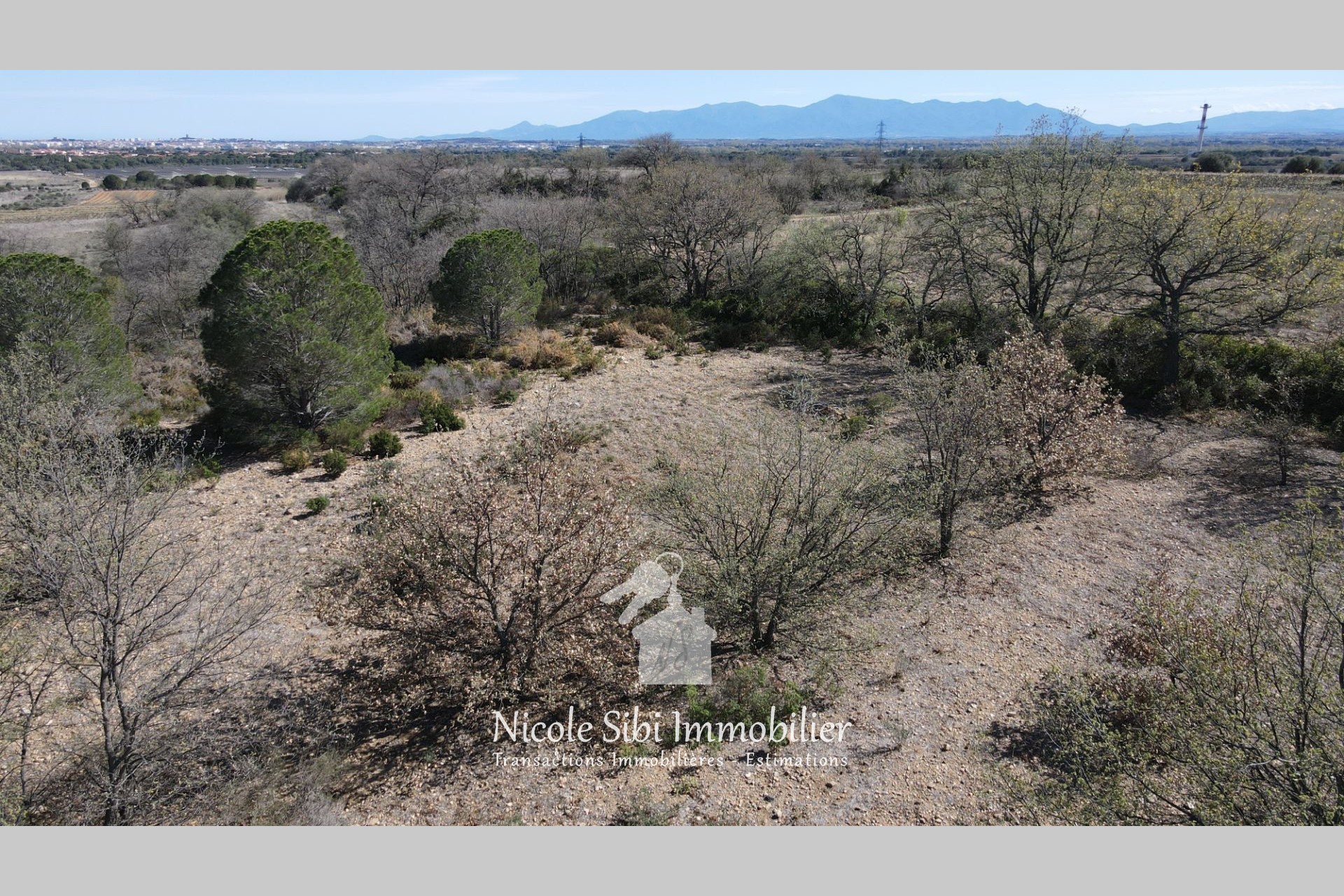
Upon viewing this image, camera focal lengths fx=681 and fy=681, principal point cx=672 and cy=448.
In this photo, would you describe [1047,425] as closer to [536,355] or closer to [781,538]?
[781,538]

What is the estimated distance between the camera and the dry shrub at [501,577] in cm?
785

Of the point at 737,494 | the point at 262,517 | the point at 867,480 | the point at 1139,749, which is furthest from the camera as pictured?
the point at 262,517

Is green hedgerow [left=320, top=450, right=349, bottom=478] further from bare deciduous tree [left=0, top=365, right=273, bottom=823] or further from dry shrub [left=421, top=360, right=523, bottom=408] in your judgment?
bare deciduous tree [left=0, top=365, right=273, bottom=823]

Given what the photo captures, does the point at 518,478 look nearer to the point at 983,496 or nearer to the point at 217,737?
the point at 217,737

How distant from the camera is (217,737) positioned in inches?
292

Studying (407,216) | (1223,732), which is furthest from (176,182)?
(1223,732)

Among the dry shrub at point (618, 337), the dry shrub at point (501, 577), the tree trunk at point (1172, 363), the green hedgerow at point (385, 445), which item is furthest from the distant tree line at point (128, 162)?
the dry shrub at point (501, 577)

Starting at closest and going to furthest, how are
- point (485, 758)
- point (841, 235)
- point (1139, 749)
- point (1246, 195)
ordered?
point (1139, 749) < point (485, 758) < point (1246, 195) < point (841, 235)

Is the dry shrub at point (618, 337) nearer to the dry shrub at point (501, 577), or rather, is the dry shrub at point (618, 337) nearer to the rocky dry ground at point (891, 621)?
the rocky dry ground at point (891, 621)

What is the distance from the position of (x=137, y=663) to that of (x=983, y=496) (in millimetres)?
14698

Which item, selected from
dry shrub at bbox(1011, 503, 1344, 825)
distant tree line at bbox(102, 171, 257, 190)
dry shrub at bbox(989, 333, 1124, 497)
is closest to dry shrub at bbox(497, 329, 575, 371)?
dry shrub at bbox(989, 333, 1124, 497)

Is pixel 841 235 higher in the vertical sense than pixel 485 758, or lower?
higher

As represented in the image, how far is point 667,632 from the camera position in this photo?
30.5 feet

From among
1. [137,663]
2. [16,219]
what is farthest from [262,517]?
[16,219]
